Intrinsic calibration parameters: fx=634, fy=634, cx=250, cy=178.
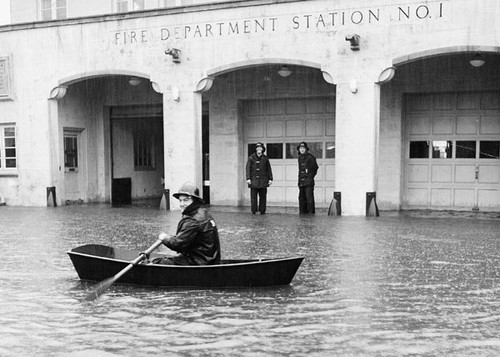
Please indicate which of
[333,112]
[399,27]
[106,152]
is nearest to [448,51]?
[399,27]

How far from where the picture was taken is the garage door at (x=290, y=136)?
20250mm

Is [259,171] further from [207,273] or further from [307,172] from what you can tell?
[207,273]

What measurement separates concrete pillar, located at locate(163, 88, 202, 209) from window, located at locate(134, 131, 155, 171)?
→ 241 inches

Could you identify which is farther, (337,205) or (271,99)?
(271,99)

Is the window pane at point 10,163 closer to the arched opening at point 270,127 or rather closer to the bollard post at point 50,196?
the bollard post at point 50,196

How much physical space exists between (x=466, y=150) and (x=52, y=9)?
15.8 m

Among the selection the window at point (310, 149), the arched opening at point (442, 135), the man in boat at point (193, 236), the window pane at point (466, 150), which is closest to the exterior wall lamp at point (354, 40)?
the arched opening at point (442, 135)

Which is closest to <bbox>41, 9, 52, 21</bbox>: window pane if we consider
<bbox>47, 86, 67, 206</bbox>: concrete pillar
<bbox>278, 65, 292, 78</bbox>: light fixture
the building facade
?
the building facade

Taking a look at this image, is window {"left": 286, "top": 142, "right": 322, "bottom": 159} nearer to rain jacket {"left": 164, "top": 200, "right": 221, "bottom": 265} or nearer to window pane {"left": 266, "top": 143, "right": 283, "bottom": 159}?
window pane {"left": 266, "top": 143, "right": 283, "bottom": 159}

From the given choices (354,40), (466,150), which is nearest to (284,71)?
(354,40)

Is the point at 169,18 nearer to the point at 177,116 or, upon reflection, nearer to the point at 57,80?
the point at 177,116

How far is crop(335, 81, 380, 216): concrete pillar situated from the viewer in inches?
656

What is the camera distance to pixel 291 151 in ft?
68.2

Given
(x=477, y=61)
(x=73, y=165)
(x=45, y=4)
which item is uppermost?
(x=45, y=4)
